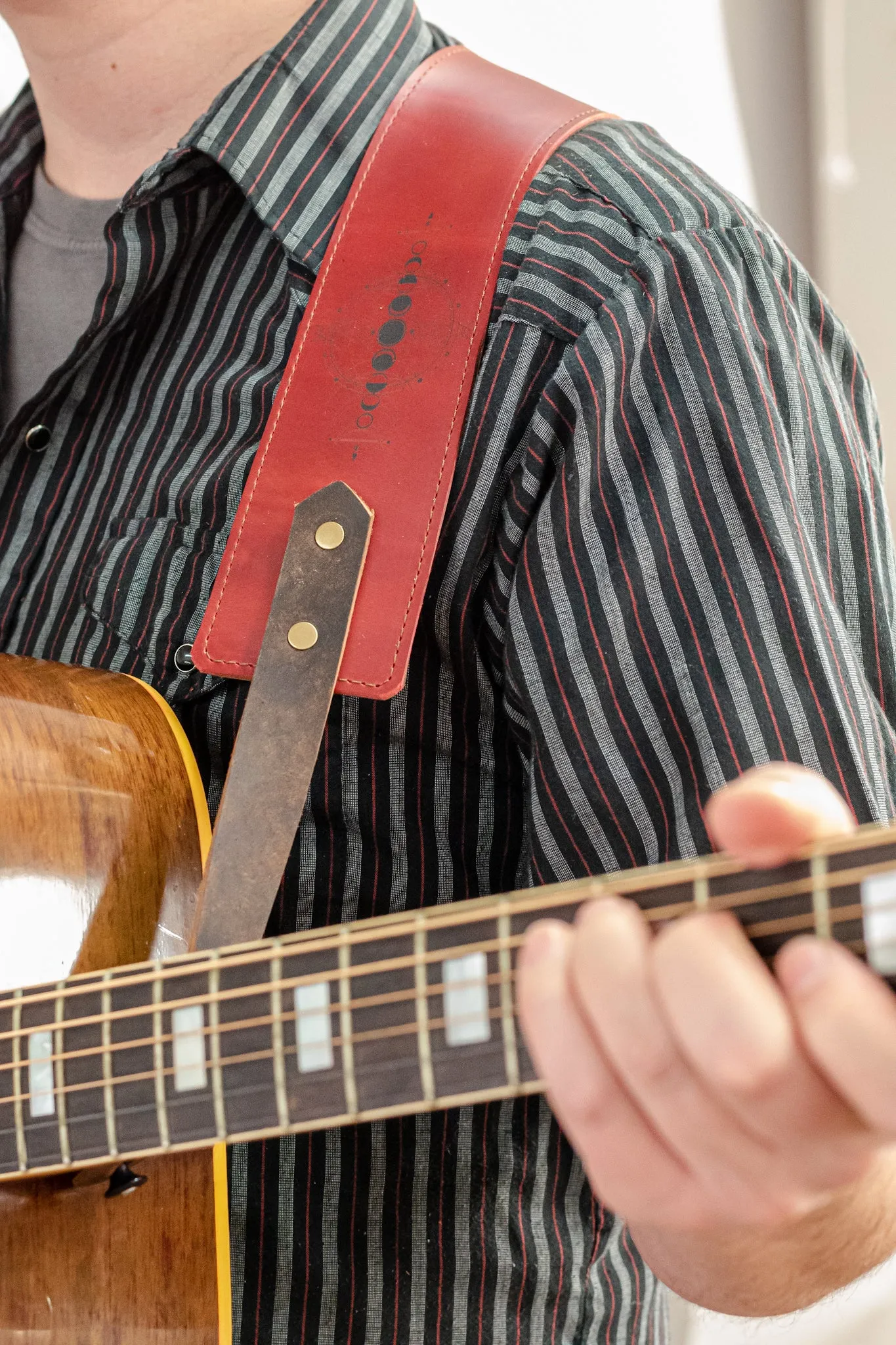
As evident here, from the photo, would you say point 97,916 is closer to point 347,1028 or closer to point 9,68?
point 347,1028

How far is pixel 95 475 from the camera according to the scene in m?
0.79

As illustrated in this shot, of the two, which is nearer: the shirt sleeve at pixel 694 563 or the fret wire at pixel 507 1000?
the fret wire at pixel 507 1000

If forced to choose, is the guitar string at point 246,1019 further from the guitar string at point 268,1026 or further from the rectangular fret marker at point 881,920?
the rectangular fret marker at point 881,920

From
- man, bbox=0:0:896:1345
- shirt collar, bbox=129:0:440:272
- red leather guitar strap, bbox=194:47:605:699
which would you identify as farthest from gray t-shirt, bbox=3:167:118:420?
red leather guitar strap, bbox=194:47:605:699

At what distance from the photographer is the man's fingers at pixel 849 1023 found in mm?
295

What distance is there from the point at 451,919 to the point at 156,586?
392 millimetres

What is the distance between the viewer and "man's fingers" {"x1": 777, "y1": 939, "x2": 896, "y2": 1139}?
0.97 feet

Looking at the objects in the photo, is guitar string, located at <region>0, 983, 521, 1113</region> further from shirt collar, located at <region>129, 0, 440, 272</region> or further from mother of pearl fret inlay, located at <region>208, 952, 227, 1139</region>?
shirt collar, located at <region>129, 0, 440, 272</region>

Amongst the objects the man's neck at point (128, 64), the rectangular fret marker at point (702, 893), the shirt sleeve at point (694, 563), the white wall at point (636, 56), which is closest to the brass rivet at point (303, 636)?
the shirt sleeve at point (694, 563)

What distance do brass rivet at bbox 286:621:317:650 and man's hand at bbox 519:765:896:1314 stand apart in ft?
0.96

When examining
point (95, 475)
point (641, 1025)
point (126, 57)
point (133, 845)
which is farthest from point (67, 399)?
point (641, 1025)

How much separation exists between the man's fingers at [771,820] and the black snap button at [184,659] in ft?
1.41

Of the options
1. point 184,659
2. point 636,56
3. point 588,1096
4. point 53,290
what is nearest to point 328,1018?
point 588,1096

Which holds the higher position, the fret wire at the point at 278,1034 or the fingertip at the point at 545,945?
the fingertip at the point at 545,945
